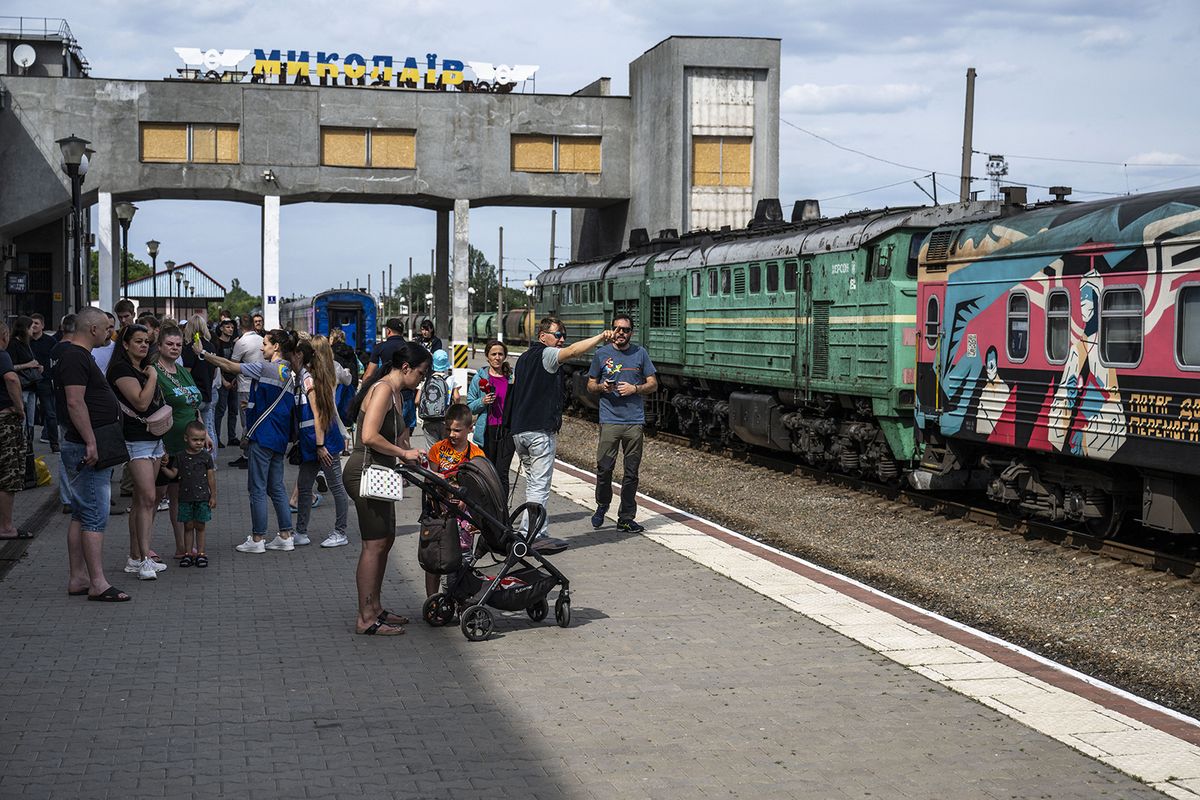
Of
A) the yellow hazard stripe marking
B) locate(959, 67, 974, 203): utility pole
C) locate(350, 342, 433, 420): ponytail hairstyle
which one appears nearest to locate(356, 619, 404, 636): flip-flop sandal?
locate(350, 342, 433, 420): ponytail hairstyle

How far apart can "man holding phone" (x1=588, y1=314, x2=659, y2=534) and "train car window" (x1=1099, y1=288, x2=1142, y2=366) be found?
417 cm

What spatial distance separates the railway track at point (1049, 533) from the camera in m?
12.1

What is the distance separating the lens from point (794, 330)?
19.9 meters

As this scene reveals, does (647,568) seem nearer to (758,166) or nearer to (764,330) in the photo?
(764,330)

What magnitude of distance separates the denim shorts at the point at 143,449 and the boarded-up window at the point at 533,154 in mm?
39769

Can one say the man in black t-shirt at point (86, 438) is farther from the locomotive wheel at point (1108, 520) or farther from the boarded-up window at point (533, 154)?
the boarded-up window at point (533, 154)

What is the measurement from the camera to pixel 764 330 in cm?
2109

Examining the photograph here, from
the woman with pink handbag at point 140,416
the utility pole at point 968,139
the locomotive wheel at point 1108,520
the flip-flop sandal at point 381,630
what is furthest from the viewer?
the utility pole at point 968,139

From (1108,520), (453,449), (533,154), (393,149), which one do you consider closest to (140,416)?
(453,449)

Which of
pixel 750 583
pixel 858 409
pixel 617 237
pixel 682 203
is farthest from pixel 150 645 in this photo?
pixel 617 237

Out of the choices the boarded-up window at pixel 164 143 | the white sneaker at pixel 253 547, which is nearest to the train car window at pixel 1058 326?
the white sneaker at pixel 253 547

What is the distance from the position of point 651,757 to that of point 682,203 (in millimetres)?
42789

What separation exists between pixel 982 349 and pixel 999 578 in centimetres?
338

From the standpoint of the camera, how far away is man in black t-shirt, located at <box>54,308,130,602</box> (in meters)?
9.95
